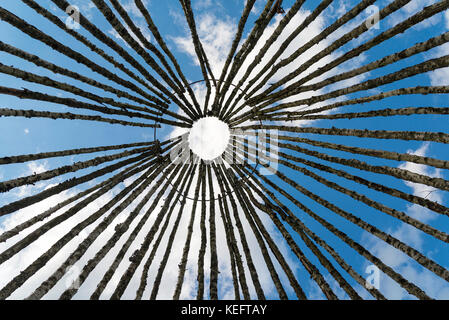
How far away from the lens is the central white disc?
30.3 feet

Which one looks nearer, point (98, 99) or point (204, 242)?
point (98, 99)

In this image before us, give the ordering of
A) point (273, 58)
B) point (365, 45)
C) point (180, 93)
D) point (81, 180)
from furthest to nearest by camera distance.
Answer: point (180, 93) → point (273, 58) → point (81, 180) → point (365, 45)

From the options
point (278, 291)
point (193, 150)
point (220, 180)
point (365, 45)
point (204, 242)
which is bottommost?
point (278, 291)

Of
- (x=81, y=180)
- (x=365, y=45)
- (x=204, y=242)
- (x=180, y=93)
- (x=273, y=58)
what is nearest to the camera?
(x=365, y=45)

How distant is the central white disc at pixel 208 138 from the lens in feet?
30.3

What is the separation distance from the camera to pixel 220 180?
9344mm

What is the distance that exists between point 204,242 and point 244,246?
1149 millimetres

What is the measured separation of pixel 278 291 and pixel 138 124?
5563 millimetres

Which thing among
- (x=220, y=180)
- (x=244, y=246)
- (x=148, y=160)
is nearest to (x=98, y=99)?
(x=148, y=160)

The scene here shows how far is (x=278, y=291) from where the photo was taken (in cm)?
782

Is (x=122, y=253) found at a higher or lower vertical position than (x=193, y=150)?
lower

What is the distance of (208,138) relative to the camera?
938 cm

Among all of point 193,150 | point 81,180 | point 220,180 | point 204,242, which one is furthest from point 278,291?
point 81,180

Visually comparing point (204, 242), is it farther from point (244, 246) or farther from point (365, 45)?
point (365, 45)
